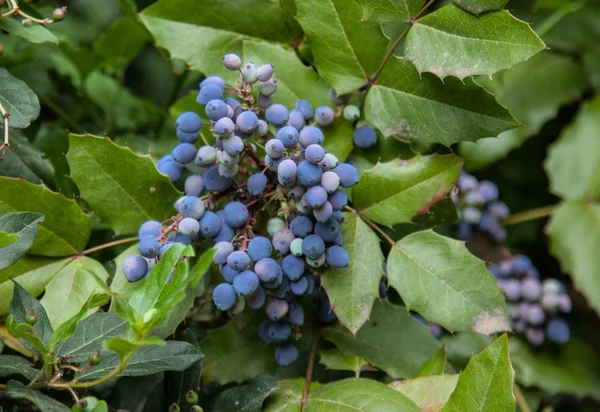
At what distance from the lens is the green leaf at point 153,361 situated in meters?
0.80

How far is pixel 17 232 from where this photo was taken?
84cm

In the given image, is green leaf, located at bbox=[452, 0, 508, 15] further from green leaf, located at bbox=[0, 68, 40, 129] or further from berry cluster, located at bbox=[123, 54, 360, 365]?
green leaf, located at bbox=[0, 68, 40, 129]

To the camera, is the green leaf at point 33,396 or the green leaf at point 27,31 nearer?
the green leaf at point 33,396

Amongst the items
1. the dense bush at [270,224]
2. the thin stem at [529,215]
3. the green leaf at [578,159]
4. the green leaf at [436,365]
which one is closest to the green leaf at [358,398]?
the dense bush at [270,224]

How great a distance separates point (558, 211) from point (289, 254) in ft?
3.19

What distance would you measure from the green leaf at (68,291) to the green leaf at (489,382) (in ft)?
1.78

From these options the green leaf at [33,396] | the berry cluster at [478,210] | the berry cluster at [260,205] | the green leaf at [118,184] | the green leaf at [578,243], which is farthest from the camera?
the green leaf at [578,243]

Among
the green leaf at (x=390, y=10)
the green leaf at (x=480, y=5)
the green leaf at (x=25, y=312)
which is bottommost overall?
the green leaf at (x=25, y=312)

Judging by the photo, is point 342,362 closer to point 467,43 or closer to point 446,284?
point 446,284

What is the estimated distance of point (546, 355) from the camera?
1601mm

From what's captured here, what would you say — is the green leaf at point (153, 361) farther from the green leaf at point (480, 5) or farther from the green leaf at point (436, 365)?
the green leaf at point (480, 5)

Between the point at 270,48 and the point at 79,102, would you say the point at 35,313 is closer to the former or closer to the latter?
the point at 270,48

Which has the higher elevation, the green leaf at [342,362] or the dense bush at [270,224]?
the dense bush at [270,224]

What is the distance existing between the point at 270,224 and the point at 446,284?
0.93ft
